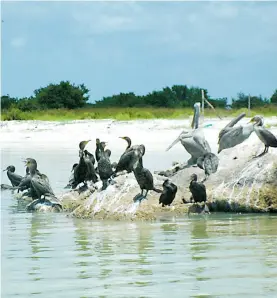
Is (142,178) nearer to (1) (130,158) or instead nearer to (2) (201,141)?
(1) (130,158)

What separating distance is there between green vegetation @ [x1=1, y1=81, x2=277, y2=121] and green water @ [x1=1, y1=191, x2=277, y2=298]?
86.9ft

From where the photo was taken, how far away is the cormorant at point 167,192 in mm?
12531

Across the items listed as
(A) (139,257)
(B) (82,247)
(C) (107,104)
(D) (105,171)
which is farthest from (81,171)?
(C) (107,104)

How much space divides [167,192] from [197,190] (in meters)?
0.34

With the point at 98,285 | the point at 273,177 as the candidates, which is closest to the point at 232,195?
the point at 273,177

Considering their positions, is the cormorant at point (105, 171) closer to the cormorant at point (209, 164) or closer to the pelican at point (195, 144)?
the cormorant at point (209, 164)

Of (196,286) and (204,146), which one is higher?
(204,146)

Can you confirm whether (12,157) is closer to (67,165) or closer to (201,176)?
(67,165)

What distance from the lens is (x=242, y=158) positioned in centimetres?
1363

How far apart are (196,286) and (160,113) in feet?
101

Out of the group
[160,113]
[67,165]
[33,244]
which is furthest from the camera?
[160,113]

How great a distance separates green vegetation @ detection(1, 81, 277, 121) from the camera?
39344mm

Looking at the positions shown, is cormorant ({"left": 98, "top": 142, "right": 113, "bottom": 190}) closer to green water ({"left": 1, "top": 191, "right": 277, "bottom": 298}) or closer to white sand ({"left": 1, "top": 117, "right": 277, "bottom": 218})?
green water ({"left": 1, "top": 191, "right": 277, "bottom": 298})

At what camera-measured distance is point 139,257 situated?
31.8 ft
